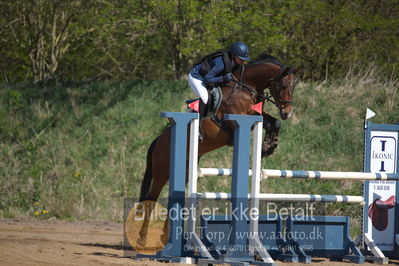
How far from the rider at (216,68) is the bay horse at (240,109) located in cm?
33

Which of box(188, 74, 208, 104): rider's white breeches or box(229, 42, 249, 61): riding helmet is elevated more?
box(229, 42, 249, 61): riding helmet

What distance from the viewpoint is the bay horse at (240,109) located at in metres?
7.81

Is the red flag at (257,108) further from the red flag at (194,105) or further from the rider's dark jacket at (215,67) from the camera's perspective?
the red flag at (194,105)

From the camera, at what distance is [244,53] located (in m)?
7.63

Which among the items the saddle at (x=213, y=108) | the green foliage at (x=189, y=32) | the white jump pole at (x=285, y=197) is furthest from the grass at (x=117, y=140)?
the white jump pole at (x=285, y=197)

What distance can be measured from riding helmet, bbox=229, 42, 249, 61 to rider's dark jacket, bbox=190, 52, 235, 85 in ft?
0.31

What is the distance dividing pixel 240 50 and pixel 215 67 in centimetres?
34

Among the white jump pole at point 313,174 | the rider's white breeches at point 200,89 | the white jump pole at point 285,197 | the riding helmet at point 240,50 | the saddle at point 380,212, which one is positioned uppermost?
the riding helmet at point 240,50

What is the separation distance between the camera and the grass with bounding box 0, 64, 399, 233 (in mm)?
12086

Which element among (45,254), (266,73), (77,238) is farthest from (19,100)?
(45,254)

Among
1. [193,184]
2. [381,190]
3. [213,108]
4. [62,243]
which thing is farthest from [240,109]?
[62,243]

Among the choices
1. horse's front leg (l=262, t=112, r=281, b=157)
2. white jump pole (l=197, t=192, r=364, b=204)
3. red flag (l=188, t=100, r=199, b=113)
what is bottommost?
white jump pole (l=197, t=192, r=364, b=204)

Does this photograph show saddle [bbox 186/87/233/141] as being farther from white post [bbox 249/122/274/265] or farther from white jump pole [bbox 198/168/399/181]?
white post [bbox 249/122/274/265]

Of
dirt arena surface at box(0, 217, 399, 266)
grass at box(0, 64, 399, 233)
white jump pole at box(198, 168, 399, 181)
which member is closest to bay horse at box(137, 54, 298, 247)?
dirt arena surface at box(0, 217, 399, 266)
